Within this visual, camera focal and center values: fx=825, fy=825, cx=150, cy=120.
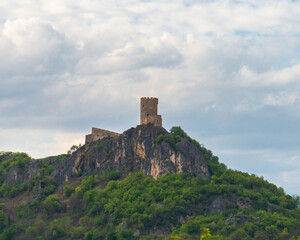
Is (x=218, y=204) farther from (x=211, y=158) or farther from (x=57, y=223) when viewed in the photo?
(x=57, y=223)

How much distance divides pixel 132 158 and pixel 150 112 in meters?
9.46

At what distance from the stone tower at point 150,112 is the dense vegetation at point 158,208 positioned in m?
3.80

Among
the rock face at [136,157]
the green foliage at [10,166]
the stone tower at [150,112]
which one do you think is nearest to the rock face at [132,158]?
the rock face at [136,157]

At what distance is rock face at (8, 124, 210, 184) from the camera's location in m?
151

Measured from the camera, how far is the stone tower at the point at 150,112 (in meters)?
155

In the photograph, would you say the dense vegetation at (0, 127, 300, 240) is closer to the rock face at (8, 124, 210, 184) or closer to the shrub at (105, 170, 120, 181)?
the shrub at (105, 170, 120, 181)

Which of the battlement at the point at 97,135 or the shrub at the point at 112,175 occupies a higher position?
the battlement at the point at 97,135

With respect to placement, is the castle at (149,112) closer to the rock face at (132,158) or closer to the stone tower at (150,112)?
the stone tower at (150,112)

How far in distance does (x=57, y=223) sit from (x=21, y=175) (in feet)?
81.6

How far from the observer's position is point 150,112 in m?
156

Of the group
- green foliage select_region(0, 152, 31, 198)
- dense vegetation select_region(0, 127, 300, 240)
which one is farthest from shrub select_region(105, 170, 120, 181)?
green foliage select_region(0, 152, 31, 198)

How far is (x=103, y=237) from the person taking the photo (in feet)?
463

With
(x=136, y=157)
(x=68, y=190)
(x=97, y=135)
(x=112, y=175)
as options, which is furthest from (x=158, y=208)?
(x=97, y=135)

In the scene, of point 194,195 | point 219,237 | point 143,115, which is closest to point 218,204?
point 194,195
